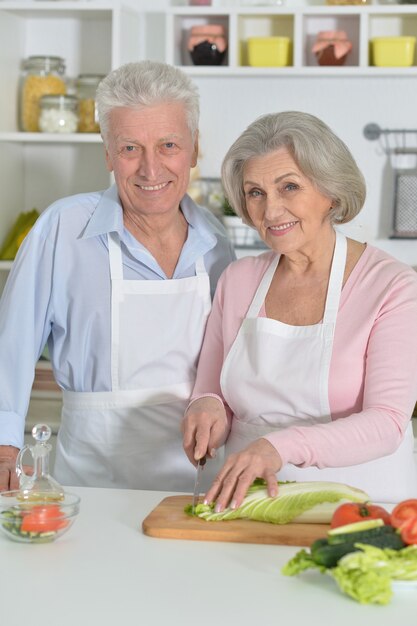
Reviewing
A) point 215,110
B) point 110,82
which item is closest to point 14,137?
point 215,110

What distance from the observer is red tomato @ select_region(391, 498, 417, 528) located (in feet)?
4.20

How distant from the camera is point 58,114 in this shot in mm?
3148

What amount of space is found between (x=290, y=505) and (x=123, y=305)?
622 millimetres

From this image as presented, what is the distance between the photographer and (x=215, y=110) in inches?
131

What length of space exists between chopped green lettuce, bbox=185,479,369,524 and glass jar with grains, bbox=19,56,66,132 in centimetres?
201

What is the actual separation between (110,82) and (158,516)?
827 mm

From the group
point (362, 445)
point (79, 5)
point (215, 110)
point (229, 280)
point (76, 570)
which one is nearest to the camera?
point (76, 570)

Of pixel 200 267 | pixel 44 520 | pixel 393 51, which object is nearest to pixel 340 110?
pixel 393 51

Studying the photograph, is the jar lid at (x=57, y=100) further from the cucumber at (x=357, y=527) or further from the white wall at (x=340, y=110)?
the cucumber at (x=357, y=527)

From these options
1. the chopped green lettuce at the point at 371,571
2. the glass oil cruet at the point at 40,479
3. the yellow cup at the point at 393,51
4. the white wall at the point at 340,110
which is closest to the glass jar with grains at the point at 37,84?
the white wall at the point at 340,110

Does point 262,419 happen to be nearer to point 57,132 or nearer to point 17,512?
point 17,512

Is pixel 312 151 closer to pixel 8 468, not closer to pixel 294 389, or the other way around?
pixel 294 389

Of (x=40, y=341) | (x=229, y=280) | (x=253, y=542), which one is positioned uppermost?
(x=229, y=280)

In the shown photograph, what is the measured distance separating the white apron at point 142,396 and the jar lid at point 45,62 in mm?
1409
